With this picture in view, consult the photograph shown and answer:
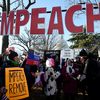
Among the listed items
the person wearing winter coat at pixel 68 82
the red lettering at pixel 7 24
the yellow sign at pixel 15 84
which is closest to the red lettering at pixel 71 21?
the person wearing winter coat at pixel 68 82

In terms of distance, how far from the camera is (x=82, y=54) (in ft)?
35.4

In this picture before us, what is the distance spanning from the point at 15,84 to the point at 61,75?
5429 mm

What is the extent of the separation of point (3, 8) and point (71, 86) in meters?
10.9

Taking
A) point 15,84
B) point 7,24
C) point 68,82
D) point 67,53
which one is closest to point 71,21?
point 67,53

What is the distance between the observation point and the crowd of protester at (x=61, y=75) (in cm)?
776

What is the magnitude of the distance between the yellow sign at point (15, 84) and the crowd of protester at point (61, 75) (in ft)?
0.42

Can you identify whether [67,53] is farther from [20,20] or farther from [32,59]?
[32,59]

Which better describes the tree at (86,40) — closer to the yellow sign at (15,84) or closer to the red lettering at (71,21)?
the red lettering at (71,21)

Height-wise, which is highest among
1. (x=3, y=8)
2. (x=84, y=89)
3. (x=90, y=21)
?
(x=3, y=8)

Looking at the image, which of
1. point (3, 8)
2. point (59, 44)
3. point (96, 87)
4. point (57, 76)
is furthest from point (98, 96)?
point (59, 44)

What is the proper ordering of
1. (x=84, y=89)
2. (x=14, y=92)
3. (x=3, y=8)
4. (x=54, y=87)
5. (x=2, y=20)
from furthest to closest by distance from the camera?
(x=3, y=8)
(x=2, y=20)
(x=84, y=89)
(x=54, y=87)
(x=14, y=92)

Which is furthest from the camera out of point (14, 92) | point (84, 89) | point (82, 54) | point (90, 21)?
point (84, 89)

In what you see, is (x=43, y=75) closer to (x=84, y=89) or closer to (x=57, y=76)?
(x=57, y=76)

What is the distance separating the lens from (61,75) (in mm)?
12219
